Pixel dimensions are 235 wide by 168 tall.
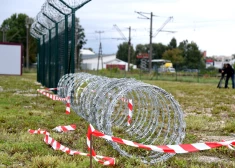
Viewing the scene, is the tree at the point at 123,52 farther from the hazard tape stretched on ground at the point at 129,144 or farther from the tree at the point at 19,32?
the hazard tape stretched on ground at the point at 129,144

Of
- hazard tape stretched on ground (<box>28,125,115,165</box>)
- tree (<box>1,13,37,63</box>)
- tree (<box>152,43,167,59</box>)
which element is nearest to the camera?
hazard tape stretched on ground (<box>28,125,115,165</box>)

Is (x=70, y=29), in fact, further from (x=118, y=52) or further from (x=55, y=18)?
(x=118, y=52)

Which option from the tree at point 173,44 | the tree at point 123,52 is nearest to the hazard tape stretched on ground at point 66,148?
the tree at point 173,44

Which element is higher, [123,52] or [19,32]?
[19,32]

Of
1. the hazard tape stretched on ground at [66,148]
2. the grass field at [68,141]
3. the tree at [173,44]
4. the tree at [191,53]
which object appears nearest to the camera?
the hazard tape stretched on ground at [66,148]

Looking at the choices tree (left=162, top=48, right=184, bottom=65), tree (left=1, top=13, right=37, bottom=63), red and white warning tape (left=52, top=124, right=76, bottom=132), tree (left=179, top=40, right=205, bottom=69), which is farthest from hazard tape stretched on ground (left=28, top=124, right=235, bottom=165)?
tree (left=162, top=48, right=184, bottom=65)

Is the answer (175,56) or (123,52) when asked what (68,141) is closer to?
(175,56)

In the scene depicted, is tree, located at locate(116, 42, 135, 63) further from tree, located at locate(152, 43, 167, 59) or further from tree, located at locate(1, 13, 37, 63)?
tree, located at locate(1, 13, 37, 63)

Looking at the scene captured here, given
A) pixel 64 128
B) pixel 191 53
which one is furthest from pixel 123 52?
pixel 64 128

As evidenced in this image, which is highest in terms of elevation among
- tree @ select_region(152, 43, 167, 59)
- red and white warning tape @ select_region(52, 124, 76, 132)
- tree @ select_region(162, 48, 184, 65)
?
tree @ select_region(152, 43, 167, 59)

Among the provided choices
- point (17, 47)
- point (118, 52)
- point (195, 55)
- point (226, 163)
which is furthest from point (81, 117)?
point (118, 52)

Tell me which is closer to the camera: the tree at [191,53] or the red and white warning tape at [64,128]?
the red and white warning tape at [64,128]

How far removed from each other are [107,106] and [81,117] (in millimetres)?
3422

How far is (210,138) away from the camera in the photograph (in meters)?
7.16
